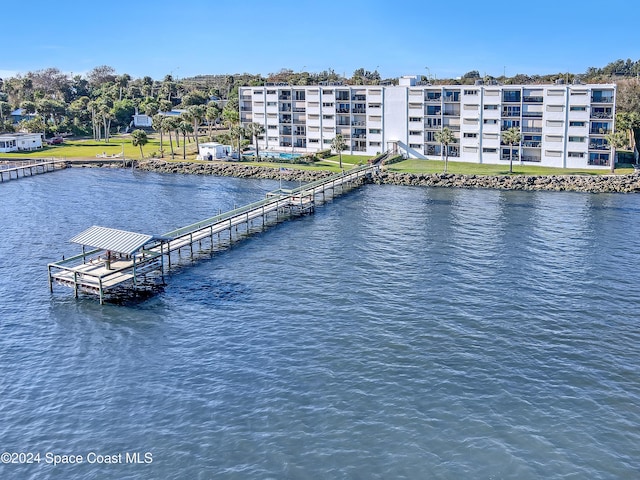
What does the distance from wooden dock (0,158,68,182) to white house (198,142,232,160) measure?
102ft

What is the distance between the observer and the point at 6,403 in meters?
40.3

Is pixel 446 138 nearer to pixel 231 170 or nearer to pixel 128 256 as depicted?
pixel 231 170

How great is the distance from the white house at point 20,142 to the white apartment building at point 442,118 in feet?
178

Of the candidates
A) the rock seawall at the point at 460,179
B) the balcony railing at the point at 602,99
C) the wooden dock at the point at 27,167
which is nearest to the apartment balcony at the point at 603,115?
the balcony railing at the point at 602,99

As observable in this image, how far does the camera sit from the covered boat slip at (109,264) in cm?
5772

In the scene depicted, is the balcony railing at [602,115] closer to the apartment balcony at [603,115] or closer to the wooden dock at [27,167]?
the apartment balcony at [603,115]

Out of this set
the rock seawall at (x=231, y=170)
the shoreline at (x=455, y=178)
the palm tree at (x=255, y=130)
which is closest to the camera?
the shoreline at (x=455, y=178)

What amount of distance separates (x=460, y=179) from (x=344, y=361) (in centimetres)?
7935

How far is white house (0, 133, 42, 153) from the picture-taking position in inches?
6299

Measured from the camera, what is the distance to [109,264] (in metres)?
60.0

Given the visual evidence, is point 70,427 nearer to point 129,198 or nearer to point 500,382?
point 500,382

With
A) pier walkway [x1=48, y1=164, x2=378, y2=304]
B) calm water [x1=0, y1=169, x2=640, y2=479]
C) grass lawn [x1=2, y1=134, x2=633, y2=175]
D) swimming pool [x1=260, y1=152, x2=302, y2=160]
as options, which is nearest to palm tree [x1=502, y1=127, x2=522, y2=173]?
grass lawn [x1=2, y1=134, x2=633, y2=175]

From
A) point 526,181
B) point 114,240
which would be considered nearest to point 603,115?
point 526,181

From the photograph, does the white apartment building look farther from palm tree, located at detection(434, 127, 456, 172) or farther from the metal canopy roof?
the metal canopy roof
